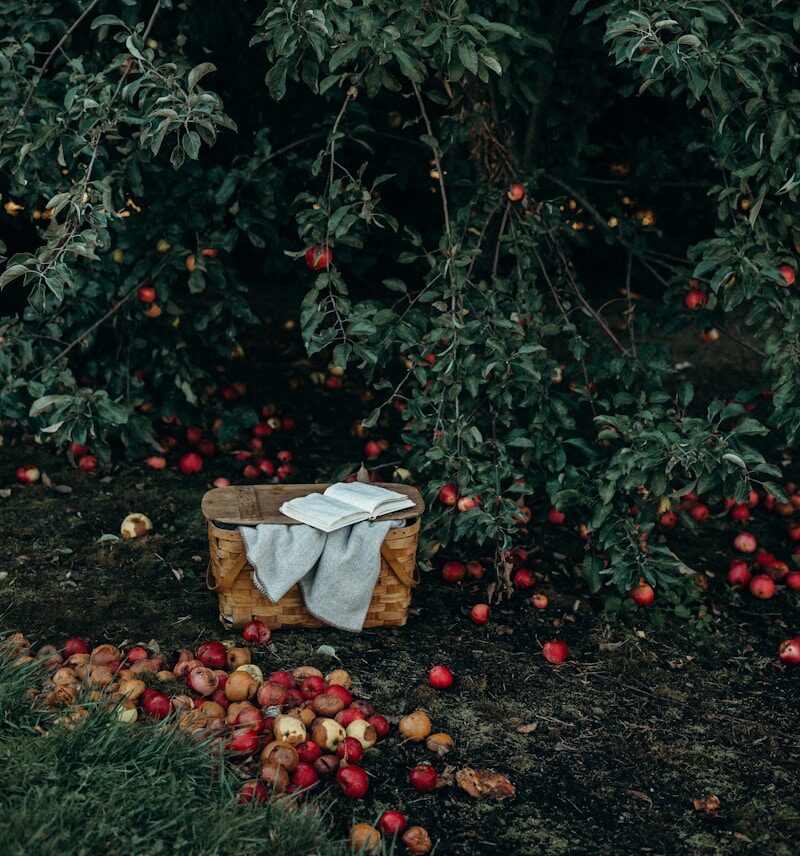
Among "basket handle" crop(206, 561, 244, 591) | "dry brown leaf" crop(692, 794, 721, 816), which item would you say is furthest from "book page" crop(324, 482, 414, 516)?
"dry brown leaf" crop(692, 794, 721, 816)

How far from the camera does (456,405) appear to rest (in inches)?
139

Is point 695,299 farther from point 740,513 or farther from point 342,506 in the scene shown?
point 342,506

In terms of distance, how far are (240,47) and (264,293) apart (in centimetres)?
201

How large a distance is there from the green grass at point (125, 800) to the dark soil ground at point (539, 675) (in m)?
0.27

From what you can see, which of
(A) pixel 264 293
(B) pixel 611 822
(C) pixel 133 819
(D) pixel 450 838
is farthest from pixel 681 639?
(A) pixel 264 293

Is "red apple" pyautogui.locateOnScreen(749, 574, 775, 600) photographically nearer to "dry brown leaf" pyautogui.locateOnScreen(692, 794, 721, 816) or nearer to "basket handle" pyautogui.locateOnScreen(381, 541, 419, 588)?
"dry brown leaf" pyautogui.locateOnScreen(692, 794, 721, 816)

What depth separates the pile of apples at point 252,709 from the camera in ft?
8.92

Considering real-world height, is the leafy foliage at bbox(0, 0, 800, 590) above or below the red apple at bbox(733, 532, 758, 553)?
above

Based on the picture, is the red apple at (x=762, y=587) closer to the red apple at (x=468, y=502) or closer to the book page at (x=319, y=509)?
the red apple at (x=468, y=502)

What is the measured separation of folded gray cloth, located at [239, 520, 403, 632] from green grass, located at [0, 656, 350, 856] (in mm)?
717

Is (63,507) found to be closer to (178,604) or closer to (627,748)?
(178,604)

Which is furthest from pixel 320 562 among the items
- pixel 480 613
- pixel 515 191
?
pixel 515 191

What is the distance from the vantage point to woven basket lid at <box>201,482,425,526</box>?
3367 mm

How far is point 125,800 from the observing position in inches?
96.7
